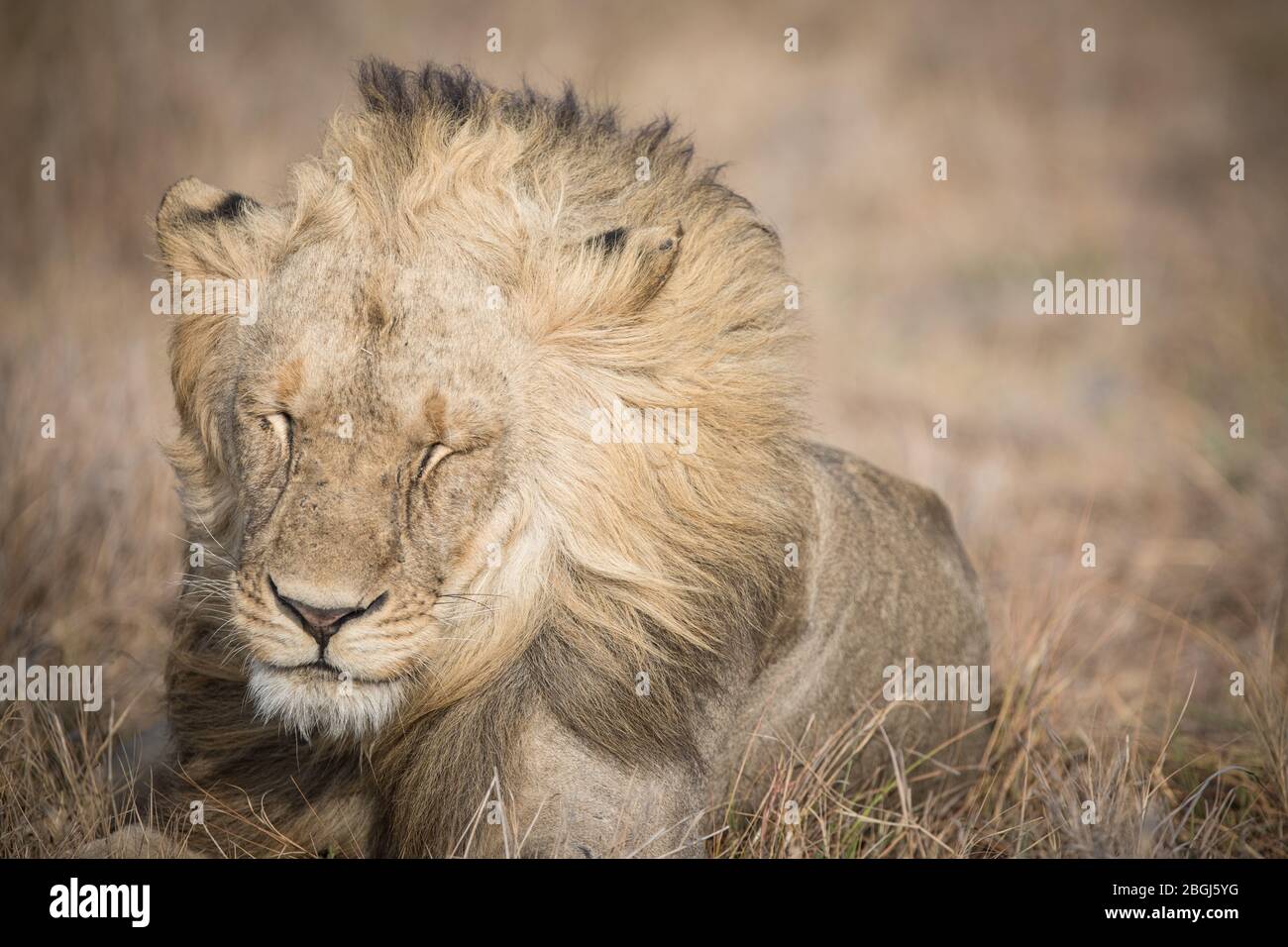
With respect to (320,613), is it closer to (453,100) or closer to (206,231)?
(206,231)

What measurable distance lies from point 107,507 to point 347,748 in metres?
3.09

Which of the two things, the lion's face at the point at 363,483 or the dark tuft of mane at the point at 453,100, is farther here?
the dark tuft of mane at the point at 453,100

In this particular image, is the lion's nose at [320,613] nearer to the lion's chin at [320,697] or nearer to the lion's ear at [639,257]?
the lion's chin at [320,697]

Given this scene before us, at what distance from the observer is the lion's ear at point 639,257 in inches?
125

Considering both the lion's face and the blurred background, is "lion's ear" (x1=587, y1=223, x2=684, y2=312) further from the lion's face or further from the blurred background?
the blurred background

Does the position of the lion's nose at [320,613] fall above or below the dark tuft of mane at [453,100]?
below

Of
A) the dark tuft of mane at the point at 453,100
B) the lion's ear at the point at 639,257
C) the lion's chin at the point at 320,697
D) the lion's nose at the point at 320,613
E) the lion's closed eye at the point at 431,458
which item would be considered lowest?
the lion's chin at the point at 320,697

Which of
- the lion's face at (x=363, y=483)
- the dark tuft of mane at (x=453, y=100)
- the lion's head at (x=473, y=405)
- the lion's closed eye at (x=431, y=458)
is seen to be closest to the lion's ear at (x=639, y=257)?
the lion's head at (x=473, y=405)

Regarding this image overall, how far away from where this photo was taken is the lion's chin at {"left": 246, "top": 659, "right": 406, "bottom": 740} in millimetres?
2998

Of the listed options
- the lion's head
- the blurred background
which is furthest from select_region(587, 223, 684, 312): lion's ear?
the blurred background

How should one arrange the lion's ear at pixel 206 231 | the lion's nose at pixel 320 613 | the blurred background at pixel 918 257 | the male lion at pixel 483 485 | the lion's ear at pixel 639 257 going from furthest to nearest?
1. the blurred background at pixel 918 257
2. the lion's ear at pixel 206 231
3. the lion's ear at pixel 639 257
4. the male lion at pixel 483 485
5. the lion's nose at pixel 320 613

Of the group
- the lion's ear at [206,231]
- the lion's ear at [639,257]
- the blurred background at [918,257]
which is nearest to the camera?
the lion's ear at [639,257]

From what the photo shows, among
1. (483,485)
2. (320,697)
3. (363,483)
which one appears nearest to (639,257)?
(483,485)
